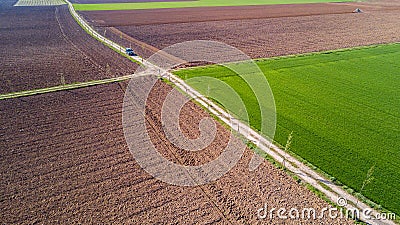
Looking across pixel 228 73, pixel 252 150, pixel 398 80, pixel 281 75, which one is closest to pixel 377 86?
pixel 398 80

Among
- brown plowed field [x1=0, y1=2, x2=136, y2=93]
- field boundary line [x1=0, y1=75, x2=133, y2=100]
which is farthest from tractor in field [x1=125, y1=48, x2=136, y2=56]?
field boundary line [x1=0, y1=75, x2=133, y2=100]

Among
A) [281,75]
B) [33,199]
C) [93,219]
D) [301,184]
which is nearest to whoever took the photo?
[93,219]

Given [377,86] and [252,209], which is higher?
[377,86]

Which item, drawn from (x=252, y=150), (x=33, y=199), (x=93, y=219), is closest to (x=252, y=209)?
(x=252, y=150)

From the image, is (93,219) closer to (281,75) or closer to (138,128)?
(138,128)

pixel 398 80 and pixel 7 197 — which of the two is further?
pixel 398 80

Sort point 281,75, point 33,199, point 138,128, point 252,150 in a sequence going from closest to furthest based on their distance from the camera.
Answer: point 33,199
point 252,150
point 138,128
point 281,75
